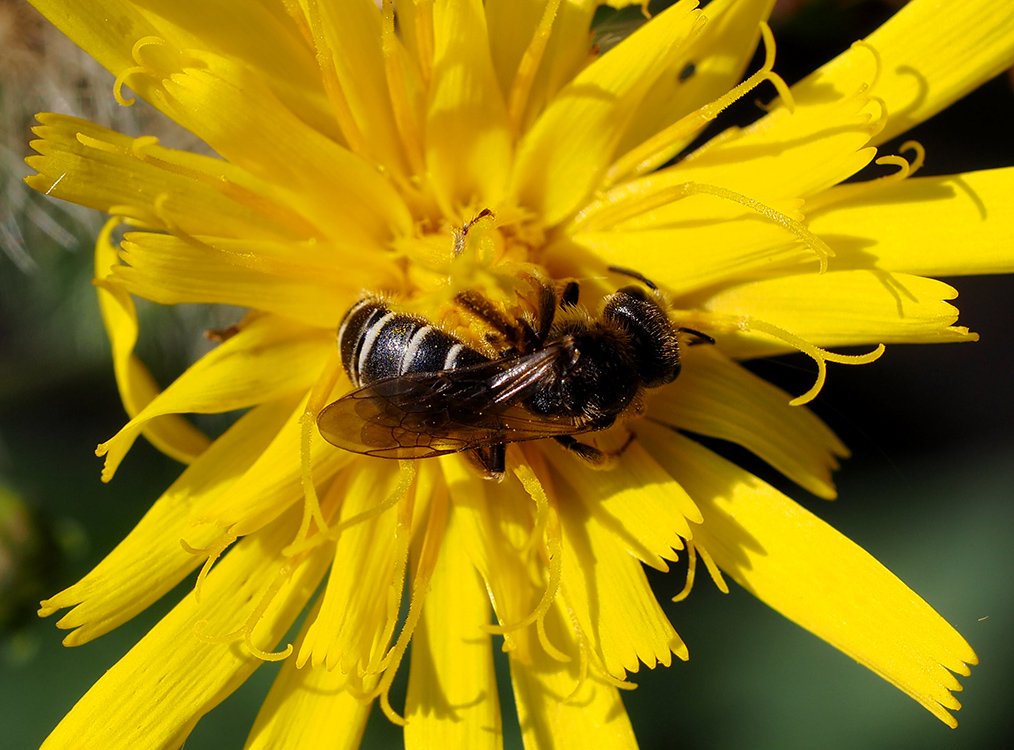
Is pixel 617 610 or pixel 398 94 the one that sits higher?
pixel 398 94

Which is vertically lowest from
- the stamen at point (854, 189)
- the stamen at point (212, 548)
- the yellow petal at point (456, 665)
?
the yellow petal at point (456, 665)

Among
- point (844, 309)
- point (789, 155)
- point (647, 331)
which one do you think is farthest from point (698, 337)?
point (789, 155)

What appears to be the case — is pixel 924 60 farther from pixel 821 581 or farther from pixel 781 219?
pixel 821 581

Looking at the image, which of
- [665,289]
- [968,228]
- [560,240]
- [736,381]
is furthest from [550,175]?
[968,228]

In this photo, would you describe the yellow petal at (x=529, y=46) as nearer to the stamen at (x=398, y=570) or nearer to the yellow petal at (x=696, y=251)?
the yellow petal at (x=696, y=251)

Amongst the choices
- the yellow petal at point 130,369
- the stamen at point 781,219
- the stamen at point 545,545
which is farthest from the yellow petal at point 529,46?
the yellow petal at point 130,369

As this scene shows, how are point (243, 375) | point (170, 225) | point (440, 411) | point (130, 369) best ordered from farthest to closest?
point (130, 369) < point (243, 375) < point (170, 225) < point (440, 411)

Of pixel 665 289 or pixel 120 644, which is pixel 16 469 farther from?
pixel 665 289
